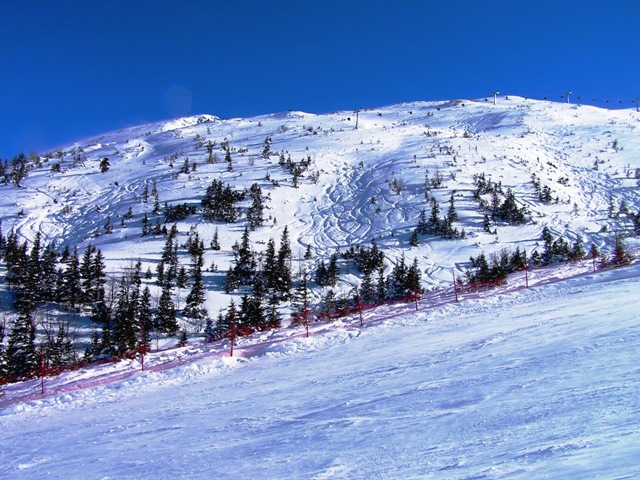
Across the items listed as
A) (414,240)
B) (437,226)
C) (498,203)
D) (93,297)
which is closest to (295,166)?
(437,226)

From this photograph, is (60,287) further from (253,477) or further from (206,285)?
(253,477)

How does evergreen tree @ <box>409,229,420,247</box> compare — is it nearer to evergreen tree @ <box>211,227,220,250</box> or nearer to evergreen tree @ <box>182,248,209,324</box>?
evergreen tree @ <box>211,227,220,250</box>

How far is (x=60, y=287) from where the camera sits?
52.7 meters

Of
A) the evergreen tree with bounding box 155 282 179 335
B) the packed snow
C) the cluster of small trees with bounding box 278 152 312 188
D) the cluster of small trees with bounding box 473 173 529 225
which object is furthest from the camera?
the cluster of small trees with bounding box 278 152 312 188

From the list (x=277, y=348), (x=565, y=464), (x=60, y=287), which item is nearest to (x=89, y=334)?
(x=60, y=287)

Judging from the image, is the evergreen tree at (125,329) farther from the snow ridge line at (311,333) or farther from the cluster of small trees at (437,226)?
the cluster of small trees at (437,226)

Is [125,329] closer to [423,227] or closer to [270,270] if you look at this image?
[270,270]

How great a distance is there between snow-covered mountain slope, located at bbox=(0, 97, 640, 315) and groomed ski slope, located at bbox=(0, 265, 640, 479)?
4109 cm

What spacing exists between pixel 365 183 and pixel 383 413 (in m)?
91.2

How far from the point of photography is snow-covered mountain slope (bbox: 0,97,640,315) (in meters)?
68.2

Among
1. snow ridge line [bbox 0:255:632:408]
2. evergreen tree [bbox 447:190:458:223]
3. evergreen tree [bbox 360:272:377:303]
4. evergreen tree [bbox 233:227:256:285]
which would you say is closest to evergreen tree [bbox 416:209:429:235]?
evergreen tree [bbox 447:190:458:223]

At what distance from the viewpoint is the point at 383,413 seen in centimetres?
721

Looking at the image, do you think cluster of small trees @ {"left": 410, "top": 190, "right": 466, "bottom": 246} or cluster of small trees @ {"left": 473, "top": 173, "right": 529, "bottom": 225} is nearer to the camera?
cluster of small trees @ {"left": 410, "top": 190, "right": 466, "bottom": 246}

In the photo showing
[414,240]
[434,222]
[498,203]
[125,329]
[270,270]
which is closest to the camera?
[125,329]
